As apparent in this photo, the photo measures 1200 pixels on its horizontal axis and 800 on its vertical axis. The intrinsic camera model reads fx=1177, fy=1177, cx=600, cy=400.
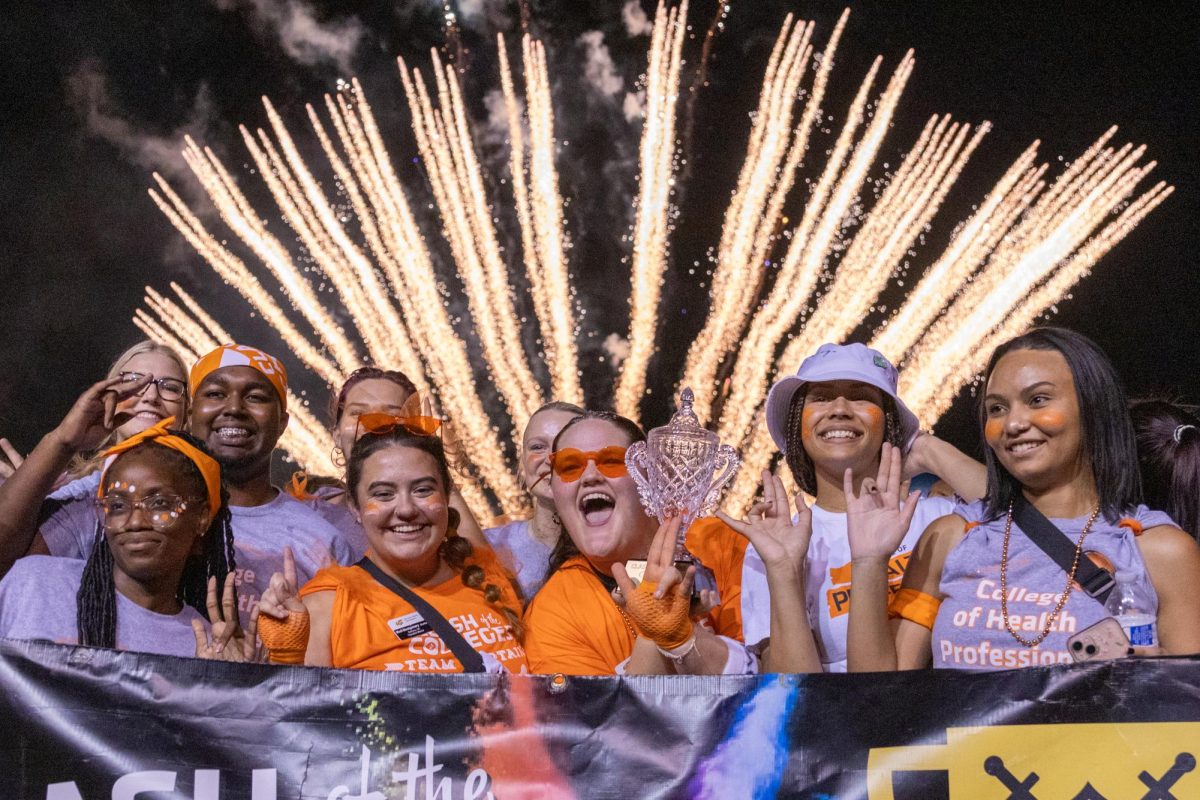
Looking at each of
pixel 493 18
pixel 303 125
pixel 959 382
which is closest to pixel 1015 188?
pixel 959 382

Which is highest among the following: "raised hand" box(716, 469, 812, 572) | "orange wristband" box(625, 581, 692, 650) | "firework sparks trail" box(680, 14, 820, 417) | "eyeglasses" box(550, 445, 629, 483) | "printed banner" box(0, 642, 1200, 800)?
"firework sparks trail" box(680, 14, 820, 417)

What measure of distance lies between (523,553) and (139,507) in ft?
7.28

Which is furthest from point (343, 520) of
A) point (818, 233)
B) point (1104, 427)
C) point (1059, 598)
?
point (818, 233)

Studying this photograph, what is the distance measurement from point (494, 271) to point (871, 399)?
10.4m

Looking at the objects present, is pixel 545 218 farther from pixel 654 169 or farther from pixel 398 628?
pixel 398 628

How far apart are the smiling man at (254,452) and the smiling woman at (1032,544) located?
2631 millimetres

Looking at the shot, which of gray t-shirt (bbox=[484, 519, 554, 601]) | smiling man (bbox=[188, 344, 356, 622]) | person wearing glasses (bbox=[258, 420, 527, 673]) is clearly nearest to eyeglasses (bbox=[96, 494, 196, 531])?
person wearing glasses (bbox=[258, 420, 527, 673])

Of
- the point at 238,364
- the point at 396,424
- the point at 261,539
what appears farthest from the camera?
the point at 238,364

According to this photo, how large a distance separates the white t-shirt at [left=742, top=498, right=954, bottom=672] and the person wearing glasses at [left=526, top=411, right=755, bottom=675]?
0.55ft

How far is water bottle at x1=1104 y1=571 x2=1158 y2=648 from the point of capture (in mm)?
3625

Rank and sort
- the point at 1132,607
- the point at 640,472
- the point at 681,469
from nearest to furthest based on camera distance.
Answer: the point at 1132,607 → the point at 681,469 → the point at 640,472

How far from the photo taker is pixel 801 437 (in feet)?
15.9

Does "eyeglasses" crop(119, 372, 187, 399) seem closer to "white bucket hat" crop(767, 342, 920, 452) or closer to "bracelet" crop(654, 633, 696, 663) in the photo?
"white bucket hat" crop(767, 342, 920, 452)

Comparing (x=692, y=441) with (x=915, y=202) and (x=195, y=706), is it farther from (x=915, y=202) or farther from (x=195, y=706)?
(x=915, y=202)
